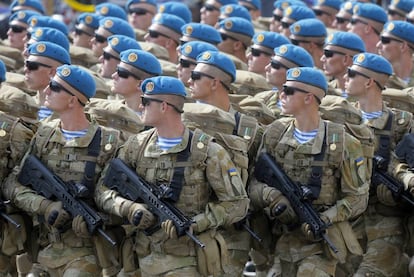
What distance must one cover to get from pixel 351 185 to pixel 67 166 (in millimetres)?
2426

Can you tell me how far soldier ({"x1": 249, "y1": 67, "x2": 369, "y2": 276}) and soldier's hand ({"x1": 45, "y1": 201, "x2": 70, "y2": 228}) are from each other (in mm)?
1654

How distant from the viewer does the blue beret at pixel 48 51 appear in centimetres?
1350

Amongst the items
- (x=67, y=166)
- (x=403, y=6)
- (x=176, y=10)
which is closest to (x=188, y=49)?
(x=67, y=166)

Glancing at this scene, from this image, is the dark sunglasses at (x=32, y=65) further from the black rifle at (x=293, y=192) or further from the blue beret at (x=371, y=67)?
the blue beret at (x=371, y=67)

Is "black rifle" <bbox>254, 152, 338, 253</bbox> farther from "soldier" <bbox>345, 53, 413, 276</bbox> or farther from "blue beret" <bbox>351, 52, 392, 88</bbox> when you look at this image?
"blue beret" <bbox>351, 52, 392, 88</bbox>

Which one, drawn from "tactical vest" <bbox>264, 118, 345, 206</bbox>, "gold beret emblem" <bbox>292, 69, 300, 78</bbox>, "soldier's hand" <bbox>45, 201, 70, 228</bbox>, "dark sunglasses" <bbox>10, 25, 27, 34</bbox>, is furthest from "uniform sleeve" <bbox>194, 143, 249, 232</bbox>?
"dark sunglasses" <bbox>10, 25, 27, 34</bbox>

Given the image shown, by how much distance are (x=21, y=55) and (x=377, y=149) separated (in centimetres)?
501

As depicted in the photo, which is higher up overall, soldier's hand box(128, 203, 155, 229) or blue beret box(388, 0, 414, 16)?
soldier's hand box(128, 203, 155, 229)

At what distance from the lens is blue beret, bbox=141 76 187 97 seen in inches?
458

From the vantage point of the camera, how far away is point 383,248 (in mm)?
13352

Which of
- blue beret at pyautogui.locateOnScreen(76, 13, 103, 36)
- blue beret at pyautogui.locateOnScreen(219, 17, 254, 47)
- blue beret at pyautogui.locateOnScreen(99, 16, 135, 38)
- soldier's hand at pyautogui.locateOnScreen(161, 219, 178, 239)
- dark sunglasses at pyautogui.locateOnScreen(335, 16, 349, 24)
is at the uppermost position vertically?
soldier's hand at pyautogui.locateOnScreen(161, 219, 178, 239)

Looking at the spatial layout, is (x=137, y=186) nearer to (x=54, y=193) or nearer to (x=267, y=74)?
(x=54, y=193)

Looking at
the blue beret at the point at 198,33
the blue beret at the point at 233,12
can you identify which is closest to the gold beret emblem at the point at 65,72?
the blue beret at the point at 198,33

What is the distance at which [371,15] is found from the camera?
17.3 m
